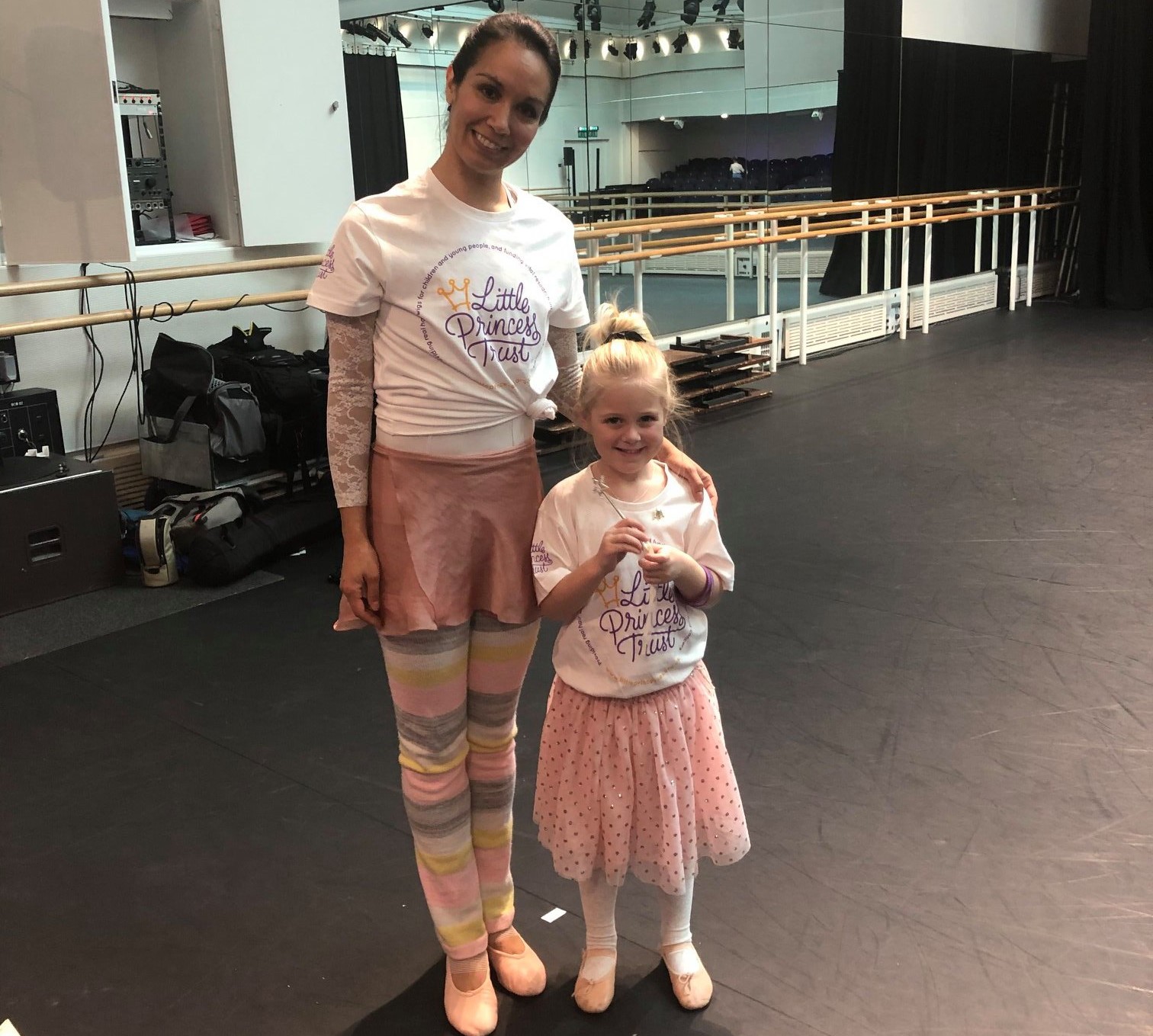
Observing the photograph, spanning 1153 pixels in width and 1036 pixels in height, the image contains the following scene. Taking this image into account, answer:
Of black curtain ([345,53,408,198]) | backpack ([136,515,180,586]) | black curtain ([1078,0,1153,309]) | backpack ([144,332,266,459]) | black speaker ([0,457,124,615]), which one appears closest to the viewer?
black speaker ([0,457,124,615])

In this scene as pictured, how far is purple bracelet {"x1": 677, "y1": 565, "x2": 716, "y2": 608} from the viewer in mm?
1498

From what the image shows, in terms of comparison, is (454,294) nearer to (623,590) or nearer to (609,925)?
(623,590)

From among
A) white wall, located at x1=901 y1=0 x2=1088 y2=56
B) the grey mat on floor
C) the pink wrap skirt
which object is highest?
white wall, located at x1=901 y1=0 x2=1088 y2=56

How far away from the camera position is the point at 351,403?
143 cm

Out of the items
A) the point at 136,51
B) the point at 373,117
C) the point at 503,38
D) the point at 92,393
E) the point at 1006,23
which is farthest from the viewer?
the point at 1006,23

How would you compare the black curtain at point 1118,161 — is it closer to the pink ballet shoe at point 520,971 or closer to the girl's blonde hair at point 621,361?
the girl's blonde hair at point 621,361

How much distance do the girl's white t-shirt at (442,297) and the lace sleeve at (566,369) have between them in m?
0.12

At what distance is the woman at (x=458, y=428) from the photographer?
1357 millimetres

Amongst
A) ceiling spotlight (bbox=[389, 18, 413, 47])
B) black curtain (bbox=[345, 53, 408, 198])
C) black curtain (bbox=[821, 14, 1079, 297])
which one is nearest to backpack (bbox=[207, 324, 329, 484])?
black curtain (bbox=[345, 53, 408, 198])

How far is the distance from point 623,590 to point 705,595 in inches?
4.2

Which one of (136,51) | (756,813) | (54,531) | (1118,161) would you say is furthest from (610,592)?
(1118,161)

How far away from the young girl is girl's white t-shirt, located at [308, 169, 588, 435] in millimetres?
129

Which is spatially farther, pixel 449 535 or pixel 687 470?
pixel 687 470

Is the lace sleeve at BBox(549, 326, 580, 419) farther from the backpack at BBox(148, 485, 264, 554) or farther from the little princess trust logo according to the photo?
the backpack at BBox(148, 485, 264, 554)
